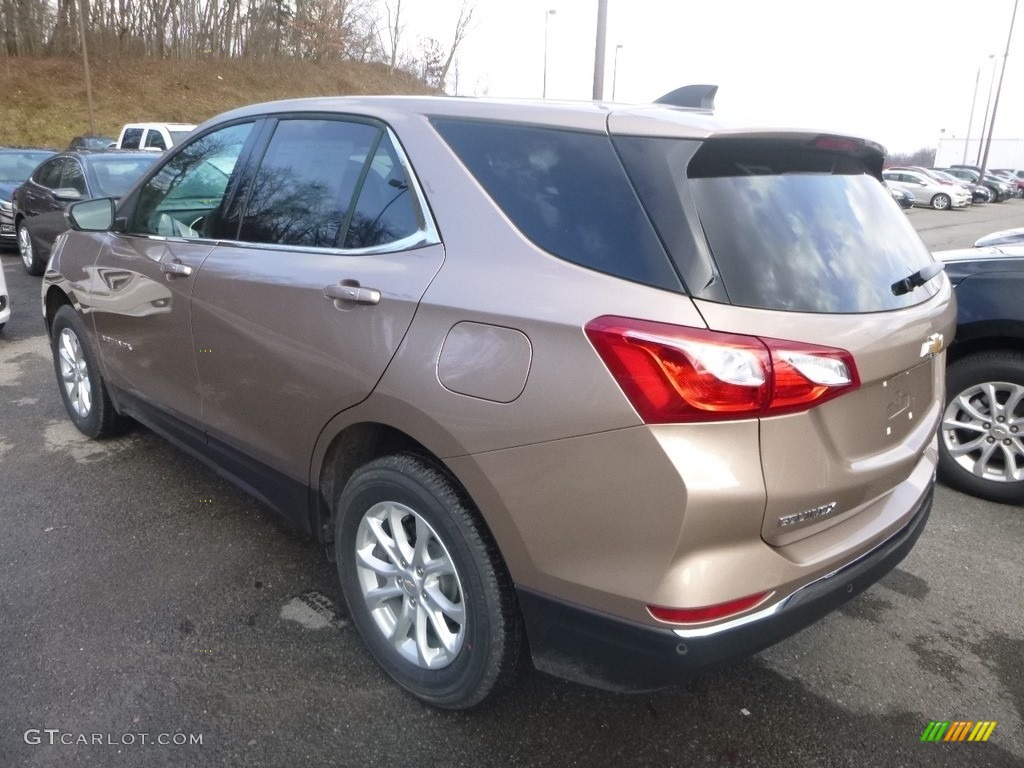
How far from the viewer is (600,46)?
13047 mm

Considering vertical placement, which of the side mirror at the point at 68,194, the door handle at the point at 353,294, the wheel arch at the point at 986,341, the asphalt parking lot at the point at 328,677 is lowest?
the asphalt parking lot at the point at 328,677

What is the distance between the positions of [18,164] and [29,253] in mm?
3511

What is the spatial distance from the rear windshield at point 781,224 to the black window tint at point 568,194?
57mm

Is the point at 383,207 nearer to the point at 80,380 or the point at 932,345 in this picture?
the point at 932,345

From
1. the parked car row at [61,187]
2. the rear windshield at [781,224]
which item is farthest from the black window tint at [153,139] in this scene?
the rear windshield at [781,224]

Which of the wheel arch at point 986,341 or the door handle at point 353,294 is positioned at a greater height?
the door handle at point 353,294

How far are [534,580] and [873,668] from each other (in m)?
1.42

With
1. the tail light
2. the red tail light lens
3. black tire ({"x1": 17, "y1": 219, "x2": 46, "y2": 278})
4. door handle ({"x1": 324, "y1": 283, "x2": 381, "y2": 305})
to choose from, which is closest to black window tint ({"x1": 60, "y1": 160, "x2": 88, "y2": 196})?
black tire ({"x1": 17, "y1": 219, "x2": 46, "y2": 278})

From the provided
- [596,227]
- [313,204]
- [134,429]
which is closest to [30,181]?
[134,429]

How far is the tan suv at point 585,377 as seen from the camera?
1.78 m

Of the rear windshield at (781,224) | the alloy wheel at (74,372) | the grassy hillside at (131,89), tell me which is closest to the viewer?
the rear windshield at (781,224)

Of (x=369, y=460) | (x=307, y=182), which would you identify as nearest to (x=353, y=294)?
(x=369, y=460)

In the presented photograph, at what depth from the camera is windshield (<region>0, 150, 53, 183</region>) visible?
1198 centimetres

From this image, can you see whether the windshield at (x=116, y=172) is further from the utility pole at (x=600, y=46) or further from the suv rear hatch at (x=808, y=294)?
the suv rear hatch at (x=808, y=294)
